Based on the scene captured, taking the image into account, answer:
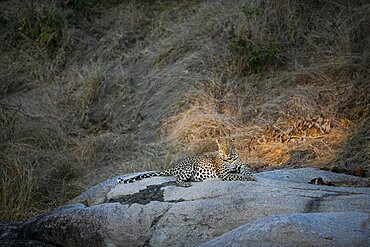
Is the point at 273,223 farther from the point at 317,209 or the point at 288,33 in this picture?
the point at 288,33

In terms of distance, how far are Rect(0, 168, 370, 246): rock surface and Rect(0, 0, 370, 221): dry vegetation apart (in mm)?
1642

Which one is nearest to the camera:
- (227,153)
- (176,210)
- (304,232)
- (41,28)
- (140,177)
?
(304,232)

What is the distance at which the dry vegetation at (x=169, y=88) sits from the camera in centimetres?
1052

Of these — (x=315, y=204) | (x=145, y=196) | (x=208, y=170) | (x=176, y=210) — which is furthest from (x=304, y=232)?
(x=208, y=170)

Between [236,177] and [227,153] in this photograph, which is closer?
[236,177]

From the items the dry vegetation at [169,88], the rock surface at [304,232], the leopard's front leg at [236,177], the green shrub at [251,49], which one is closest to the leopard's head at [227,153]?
the leopard's front leg at [236,177]

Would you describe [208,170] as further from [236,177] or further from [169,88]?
[169,88]

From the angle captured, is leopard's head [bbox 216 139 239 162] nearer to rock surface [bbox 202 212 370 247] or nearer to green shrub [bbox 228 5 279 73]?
rock surface [bbox 202 212 370 247]

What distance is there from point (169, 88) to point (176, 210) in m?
6.34

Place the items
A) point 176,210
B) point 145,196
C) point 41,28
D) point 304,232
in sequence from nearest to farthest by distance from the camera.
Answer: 1. point 304,232
2. point 176,210
3. point 145,196
4. point 41,28

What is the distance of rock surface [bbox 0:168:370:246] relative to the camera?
21.5 ft

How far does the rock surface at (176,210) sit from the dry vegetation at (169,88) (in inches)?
64.7

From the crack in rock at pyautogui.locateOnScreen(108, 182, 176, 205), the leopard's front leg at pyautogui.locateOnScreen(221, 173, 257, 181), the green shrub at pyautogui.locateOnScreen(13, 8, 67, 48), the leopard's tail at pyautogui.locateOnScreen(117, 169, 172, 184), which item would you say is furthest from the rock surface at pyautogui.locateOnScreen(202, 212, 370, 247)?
the green shrub at pyautogui.locateOnScreen(13, 8, 67, 48)

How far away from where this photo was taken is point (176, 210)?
273 inches
